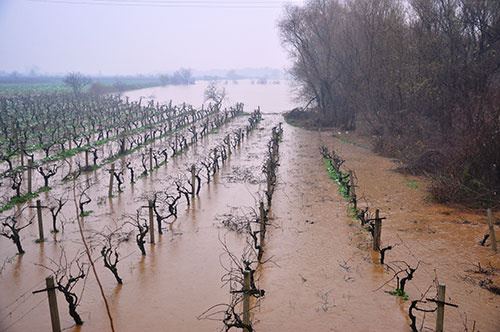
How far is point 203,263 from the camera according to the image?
8.19 m

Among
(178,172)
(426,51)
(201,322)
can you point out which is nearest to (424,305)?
(201,322)

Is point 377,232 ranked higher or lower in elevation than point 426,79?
lower

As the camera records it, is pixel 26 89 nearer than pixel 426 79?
No

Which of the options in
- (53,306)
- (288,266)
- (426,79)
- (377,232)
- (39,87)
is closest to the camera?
(53,306)

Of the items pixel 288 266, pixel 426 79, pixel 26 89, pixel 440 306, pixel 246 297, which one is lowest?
pixel 288 266

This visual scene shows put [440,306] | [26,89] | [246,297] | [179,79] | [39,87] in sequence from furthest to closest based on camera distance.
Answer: [179,79] < [39,87] < [26,89] < [440,306] < [246,297]

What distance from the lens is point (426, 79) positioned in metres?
17.6

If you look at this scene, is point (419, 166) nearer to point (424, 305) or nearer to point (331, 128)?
point (424, 305)

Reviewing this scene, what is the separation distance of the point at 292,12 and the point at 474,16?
15481 millimetres

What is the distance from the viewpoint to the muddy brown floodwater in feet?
20.1

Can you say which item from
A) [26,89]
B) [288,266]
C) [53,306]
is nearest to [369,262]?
[288,266]

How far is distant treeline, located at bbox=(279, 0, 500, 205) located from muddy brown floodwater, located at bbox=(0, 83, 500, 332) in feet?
5.66

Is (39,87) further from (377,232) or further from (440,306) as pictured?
(440,306)

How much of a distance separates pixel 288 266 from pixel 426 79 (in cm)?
1327
